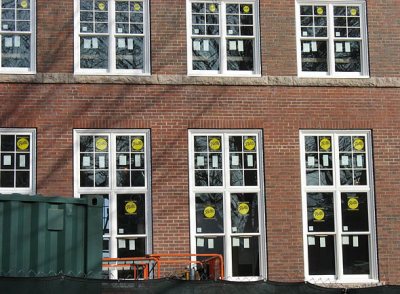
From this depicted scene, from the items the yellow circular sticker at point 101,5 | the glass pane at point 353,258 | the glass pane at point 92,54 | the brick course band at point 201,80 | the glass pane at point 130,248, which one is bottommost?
the glass pane at point 353,258

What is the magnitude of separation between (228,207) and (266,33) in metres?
4.09

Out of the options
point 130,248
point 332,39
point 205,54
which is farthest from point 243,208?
point 332,39

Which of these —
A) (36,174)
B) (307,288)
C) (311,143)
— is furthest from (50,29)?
(307,288)

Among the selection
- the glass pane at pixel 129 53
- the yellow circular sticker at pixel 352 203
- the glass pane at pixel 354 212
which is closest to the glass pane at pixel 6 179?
the glass pane at pixel 129 53

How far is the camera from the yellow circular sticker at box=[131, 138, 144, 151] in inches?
656

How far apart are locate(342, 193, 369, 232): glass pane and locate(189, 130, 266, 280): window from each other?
75.4 inches

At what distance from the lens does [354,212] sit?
1711cm

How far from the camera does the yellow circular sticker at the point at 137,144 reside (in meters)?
16.7

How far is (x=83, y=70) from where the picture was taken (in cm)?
1672

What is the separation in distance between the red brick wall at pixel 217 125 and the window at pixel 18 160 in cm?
18

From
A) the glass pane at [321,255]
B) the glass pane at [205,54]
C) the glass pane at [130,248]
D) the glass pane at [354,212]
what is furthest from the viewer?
the glass pane at [205,54]

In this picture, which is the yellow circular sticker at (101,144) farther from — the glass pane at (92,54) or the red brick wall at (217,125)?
the glass pane at (92,54)

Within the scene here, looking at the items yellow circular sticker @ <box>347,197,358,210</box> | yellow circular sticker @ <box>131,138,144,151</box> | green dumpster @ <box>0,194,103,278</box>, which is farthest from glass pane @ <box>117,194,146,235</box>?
green dumpster @ <box>0,194,103,278</box>

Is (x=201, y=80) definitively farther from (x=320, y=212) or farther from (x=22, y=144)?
(x=22, y=144)
